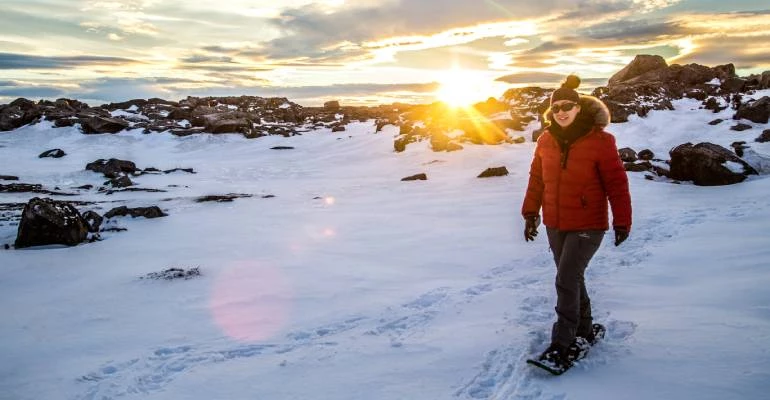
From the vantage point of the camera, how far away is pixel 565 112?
150 inches

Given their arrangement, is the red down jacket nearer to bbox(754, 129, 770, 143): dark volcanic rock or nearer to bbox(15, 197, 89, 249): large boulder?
bbox(15, 197, 89, 249): large boulder

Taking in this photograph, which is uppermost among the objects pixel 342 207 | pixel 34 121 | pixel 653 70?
pixel 653 70

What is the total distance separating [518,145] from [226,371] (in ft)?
67.1

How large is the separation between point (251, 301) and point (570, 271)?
3941 millimetres

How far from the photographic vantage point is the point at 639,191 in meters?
12.6

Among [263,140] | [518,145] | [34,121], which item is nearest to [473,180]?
[518,145]

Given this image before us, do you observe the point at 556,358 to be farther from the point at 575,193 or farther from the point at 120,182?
the point at 120,182

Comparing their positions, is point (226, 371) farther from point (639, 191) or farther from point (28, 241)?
point (639, 191)

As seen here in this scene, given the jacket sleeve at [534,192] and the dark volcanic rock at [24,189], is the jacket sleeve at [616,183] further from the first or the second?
the dark volcanic rock at [24,189]

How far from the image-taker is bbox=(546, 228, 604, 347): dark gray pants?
389 cm

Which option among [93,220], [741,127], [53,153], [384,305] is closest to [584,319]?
[384,305]

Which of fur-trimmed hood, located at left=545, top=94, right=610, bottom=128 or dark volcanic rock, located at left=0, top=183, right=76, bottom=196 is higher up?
fur-trimmed hood, located at left=545, top=94, right=610, bottom=128

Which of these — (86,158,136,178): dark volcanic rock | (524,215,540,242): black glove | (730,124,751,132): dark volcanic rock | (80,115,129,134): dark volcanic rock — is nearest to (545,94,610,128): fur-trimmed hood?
(524,215,540,242): black glove

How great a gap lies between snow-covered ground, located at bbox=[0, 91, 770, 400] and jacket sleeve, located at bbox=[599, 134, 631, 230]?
1.21 m
